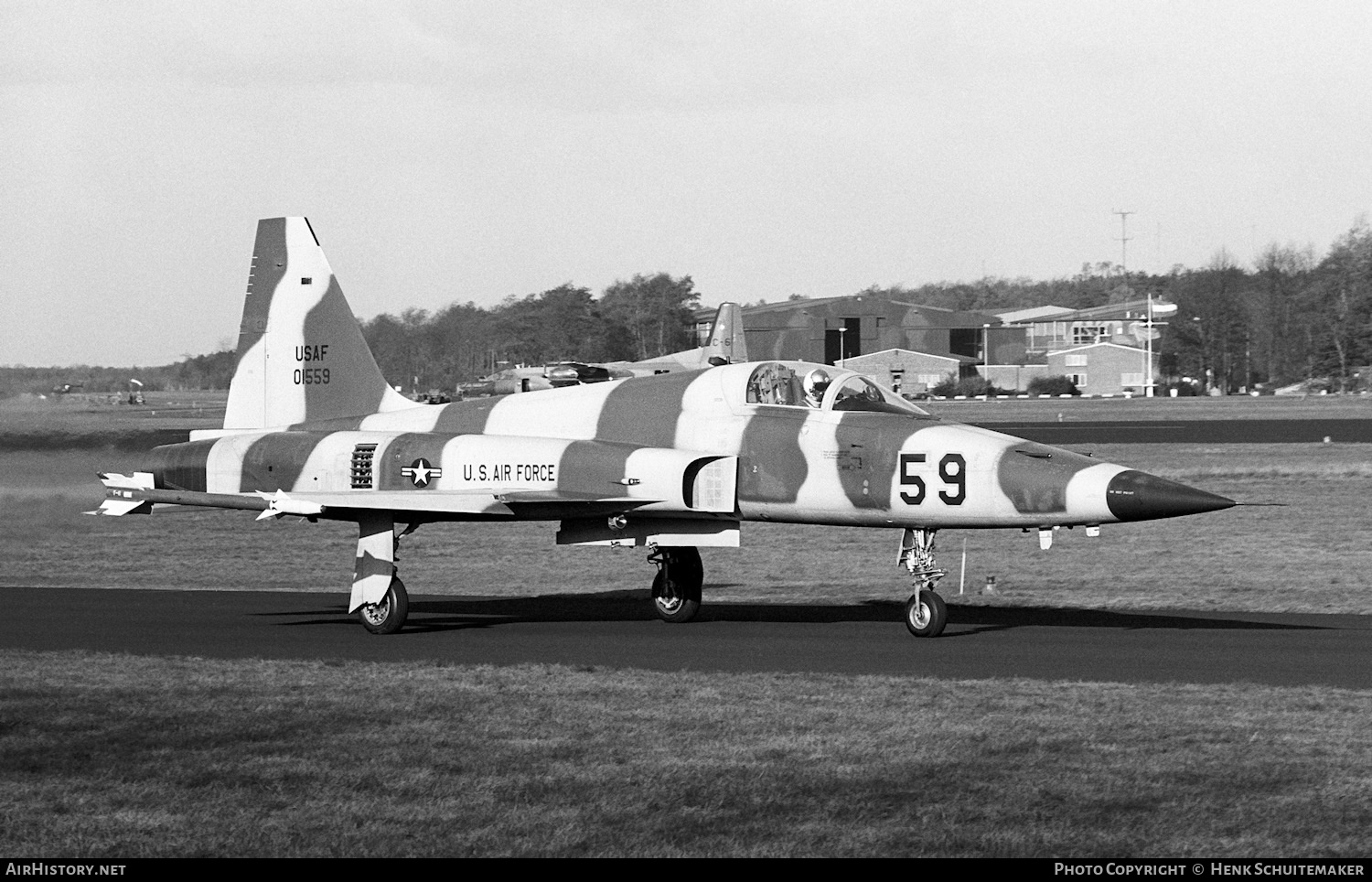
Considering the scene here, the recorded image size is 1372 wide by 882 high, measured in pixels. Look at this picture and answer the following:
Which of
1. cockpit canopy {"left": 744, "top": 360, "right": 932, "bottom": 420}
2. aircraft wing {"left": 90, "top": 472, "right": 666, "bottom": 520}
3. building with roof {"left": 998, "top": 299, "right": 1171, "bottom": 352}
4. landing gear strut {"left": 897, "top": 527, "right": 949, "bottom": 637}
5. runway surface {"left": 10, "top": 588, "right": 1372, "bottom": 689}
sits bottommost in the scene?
runway surface {"left": 10, "top": 588, "right": 1372, "bottom": 689}

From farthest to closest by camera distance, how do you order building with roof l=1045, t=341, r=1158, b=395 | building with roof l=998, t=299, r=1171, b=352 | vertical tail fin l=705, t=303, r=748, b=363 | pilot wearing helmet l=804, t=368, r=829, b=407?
building with roof l=998, t=299, r=1171, b=352 → building with roof l=1045, t=341, r=1158, b=395 → vertical tail fin l=705, t=303, r=748, b=363 → pilot wearing helmet l=804, t=368, r=829, b=407

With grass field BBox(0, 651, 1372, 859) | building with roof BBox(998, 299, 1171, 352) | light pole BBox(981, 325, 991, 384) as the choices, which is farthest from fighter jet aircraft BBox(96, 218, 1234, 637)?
building with roof BBox(998, 299, 1171, 352)

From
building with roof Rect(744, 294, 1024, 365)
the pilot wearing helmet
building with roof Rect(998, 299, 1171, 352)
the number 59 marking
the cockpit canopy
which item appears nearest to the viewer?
the number 59 marking

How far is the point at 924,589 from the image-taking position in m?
14.8

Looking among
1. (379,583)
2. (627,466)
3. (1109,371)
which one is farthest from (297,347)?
(1109,371)

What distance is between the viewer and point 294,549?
1013 inches

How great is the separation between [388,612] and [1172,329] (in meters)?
134

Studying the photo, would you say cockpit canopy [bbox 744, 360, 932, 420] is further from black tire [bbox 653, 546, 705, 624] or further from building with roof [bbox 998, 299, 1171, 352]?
building with roof [bbox 998, 299, 1171, 352]

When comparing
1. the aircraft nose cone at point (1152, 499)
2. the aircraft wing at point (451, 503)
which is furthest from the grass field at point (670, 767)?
the aircraft wing at point (451, 503)

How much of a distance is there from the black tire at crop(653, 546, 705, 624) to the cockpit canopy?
1999 millimetres

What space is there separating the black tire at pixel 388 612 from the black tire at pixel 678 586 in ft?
8.67

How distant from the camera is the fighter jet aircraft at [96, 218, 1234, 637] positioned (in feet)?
46.1

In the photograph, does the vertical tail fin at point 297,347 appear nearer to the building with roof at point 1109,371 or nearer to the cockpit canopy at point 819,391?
the cockpit canopy at point 819,391

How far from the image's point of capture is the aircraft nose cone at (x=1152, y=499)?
1294cm
